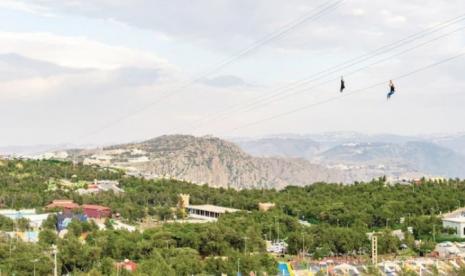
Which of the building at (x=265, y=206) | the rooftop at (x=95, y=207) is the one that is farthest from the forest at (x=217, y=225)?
the rooftop at (x=95, y=207)

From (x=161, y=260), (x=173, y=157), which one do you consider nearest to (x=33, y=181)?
(x=161, y=260)

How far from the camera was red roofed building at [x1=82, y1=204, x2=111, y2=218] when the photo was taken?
5341 cm

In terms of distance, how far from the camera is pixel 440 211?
176 feet

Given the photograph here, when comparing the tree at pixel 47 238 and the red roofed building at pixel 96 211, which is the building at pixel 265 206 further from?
the tree at pixel 47 238

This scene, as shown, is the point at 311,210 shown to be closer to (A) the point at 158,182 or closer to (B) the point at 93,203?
(B) the point at 93,203

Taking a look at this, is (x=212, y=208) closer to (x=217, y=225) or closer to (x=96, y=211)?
(x=96, y=211)

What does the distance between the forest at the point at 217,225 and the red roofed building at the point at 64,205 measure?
3.68 ft

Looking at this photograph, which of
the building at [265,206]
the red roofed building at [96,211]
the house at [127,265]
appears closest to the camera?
the house at [127,265]

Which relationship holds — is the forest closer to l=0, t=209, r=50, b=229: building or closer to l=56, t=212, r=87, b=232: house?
l=56, t=212, r=87, b=232: house

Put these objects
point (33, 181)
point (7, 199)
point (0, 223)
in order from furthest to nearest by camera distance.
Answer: point (33, 181) → point (7, 199) → point (0, 223)

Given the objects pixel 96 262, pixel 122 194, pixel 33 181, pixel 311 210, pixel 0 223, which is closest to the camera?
pixel 96 262

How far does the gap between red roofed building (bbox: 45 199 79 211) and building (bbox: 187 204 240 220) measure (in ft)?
32.4

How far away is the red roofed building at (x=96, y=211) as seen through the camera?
175 feet

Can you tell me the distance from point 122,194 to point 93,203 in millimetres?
4691
